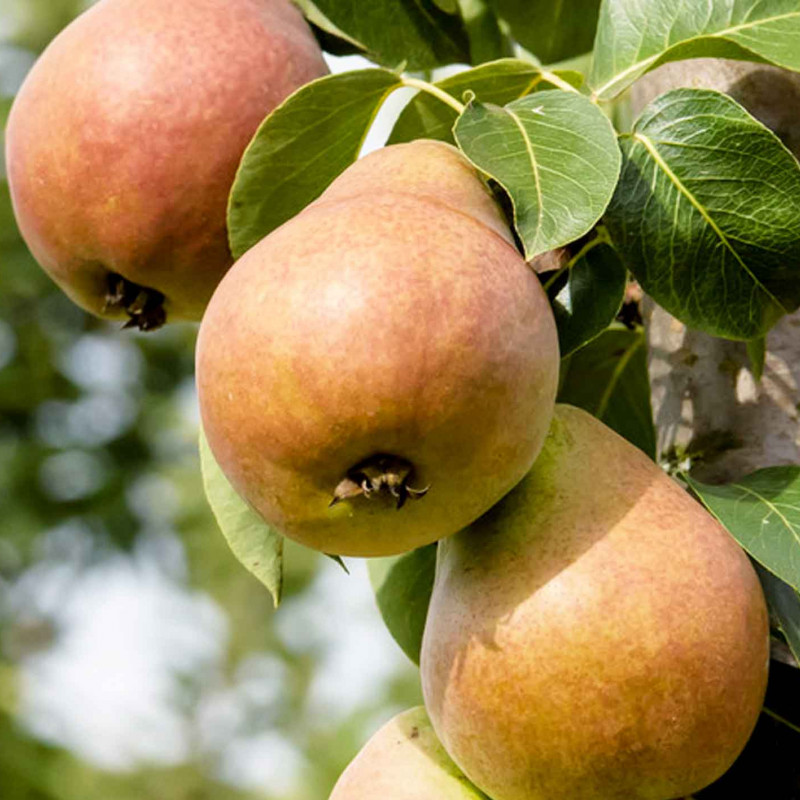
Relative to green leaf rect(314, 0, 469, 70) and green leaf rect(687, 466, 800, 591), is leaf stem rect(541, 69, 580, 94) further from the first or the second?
green leaf rect(687, 466, 800, 591)

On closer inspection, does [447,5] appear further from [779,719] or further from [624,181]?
[779,719]

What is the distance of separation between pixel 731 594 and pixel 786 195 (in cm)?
28

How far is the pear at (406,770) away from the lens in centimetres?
106

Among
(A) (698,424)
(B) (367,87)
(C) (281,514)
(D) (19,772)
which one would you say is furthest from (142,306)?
(D) (19,772)

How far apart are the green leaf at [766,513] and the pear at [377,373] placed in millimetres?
166

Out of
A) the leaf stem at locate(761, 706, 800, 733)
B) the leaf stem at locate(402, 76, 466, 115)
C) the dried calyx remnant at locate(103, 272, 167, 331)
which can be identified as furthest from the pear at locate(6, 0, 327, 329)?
the leaf stem at locate(761, 706, 800, 733)

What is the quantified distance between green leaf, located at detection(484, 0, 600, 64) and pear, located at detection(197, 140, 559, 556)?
26.8 inches

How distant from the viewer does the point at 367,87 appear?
3.65 feet

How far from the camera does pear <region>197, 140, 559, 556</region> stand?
2.68 feet

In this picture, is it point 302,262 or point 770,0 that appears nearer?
point 302,262

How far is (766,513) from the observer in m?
0.99

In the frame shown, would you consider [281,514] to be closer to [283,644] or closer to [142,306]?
[142,306]

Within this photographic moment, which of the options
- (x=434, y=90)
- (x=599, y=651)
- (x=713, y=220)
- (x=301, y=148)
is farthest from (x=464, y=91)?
(x=599, y=651)

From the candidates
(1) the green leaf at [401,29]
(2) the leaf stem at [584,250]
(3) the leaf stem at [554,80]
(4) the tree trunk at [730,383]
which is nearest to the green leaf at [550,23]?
(1) the green leaf at [401,29]
